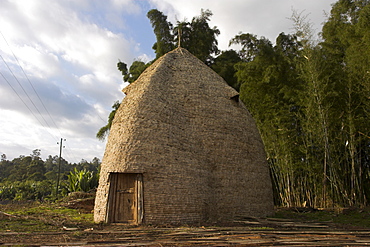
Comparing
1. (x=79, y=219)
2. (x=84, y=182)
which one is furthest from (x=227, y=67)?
(x=79, y=219)

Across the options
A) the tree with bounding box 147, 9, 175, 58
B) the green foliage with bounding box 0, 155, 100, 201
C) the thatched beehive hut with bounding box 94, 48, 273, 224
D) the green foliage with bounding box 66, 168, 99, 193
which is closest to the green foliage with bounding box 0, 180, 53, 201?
the green foliage with bounding box 0, 155, 100, 201

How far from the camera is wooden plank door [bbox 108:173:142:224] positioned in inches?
361

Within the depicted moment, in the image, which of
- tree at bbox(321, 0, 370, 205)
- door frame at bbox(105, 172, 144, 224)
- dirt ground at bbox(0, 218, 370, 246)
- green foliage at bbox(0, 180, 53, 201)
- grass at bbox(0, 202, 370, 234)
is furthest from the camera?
green foliage at bbox(0, 180, 53, 201)

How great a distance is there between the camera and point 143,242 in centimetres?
642

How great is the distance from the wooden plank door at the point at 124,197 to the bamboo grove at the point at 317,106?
7.51 metres

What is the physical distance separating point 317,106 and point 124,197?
29.6 feet

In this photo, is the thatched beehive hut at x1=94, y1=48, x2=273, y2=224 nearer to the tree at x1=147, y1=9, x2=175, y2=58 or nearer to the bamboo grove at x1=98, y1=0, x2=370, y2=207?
the bamboo grove at x1=98, y1=0, x2=370, y2=207

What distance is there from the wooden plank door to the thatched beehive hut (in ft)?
0.09

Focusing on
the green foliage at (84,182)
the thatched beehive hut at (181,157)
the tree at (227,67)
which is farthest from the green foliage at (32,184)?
the tree at (227,67)

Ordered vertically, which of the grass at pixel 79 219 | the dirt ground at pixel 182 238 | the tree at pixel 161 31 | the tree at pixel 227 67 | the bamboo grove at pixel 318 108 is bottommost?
the dirt ground at pixel 182 238

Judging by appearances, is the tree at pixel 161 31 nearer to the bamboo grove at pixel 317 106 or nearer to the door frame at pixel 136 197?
the bamboo grove at pixel 317 106

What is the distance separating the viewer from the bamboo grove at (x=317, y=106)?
43.6ft

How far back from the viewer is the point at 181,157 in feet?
31.4

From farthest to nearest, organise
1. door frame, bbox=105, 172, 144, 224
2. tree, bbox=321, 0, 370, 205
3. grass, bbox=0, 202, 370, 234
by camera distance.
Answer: tree, bbox=321, 0, 370, 205 < door frame, bbox=105, 172, 144, 224 < grass, bbox=0, 202, 370, 234
